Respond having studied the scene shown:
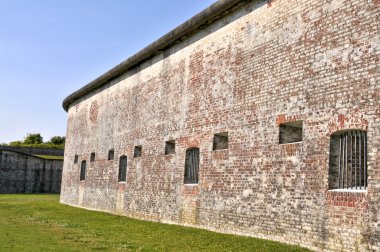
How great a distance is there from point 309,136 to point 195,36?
572cm

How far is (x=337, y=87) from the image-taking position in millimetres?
7574

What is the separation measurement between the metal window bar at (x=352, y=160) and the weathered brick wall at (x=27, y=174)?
33132 millimetres

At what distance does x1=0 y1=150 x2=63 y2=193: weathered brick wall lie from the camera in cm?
3497

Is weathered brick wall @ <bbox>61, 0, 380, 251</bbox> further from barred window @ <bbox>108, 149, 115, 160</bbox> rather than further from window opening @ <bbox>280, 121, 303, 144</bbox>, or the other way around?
barred window @ <bbox>108, 149, 115, 160</bbox>

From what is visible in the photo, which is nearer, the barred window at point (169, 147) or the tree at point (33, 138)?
the barred window at point (169, 147)

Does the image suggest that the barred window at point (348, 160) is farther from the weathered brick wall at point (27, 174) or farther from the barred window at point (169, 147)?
the weathered brick wall at point (27, 174)

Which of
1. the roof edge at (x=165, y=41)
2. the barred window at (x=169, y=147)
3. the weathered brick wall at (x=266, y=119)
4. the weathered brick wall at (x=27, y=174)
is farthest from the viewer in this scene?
the weathered brick wall at (x=27, y=174)

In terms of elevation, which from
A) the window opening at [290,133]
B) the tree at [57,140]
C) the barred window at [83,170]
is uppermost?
the tree at [57,140]

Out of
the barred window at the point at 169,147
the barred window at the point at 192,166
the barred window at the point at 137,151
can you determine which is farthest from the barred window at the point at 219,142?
the barred window at the point at 137,151

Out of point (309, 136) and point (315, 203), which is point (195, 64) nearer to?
point (309, 136)

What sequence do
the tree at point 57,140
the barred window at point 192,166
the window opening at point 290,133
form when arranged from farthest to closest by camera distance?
the tree at point 57,140 < the barred window at point 192,166 < the window opening at point 290,133

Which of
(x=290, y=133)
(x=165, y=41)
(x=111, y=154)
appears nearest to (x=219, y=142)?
(x=290, y=133)

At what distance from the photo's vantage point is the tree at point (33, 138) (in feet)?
236

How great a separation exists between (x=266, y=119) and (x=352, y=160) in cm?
225
